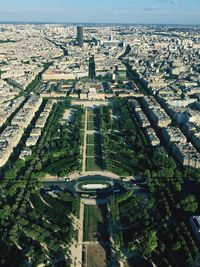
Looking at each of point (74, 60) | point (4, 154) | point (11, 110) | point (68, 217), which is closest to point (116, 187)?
point (68, 217)

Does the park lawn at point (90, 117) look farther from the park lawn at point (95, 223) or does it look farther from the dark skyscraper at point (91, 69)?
the dark skyscraper at point (91, 69)

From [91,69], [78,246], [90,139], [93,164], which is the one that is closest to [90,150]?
[90,139]

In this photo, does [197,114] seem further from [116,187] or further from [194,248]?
[194,248]

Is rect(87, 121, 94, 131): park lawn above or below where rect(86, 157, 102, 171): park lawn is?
above

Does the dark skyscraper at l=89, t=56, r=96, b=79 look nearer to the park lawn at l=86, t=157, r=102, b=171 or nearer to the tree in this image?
the park lawn at l=86, t=157, r=102, b=171

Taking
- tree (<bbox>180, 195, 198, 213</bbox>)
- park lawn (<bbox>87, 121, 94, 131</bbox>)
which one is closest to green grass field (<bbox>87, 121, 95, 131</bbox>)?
park lawn (<bbox>87, 121, 94, 131</bbox>)

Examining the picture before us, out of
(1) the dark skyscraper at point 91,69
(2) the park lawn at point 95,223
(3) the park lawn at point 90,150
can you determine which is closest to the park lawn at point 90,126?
(3) the park lawn at point 90,150

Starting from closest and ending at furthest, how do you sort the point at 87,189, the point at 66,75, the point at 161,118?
the point at 87,189
the point at 161,118
the point at 66,75
